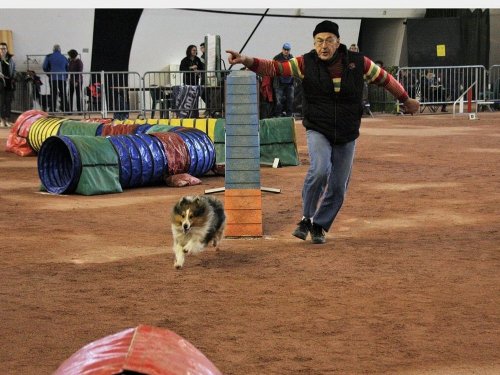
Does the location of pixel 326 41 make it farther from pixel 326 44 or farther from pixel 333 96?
pixel 333 96

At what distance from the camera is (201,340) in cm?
705

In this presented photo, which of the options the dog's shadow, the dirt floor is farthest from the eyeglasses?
the dog's shadow

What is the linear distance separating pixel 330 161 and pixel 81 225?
3.45 meters

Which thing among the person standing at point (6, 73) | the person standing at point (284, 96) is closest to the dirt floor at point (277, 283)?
the person standing at point (6, 73)

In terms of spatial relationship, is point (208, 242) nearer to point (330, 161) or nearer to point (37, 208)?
point (330, 161)

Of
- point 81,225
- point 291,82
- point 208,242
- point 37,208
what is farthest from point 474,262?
point 291,82

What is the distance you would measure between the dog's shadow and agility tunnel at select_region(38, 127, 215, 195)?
5.18 metres

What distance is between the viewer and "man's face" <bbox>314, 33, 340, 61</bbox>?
402 inches

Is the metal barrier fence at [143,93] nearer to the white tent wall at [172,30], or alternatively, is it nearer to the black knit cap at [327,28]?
the white tent wall at [172,30]

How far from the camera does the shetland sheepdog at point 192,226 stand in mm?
9812

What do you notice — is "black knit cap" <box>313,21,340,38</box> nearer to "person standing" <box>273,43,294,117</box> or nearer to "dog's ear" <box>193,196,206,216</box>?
"dog's ear" <box>193,196,206,216</box>

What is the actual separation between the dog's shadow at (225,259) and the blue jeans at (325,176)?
78 centimetres

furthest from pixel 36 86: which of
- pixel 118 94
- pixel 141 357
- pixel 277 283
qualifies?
pixel 141 357

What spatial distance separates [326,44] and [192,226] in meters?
2.11
